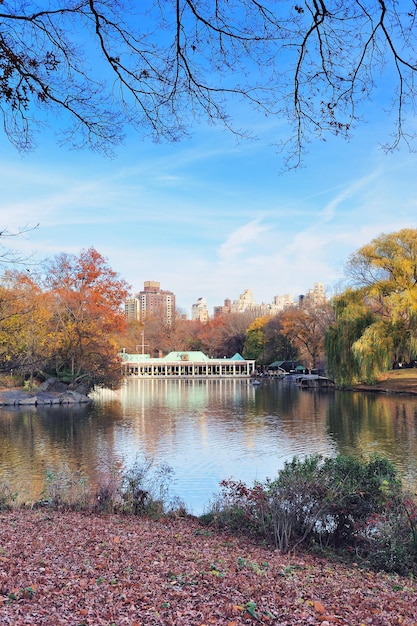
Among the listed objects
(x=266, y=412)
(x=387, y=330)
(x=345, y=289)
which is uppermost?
(x=345, y=289)

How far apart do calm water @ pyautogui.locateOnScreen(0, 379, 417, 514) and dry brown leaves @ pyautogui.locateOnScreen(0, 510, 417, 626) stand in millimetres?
3275

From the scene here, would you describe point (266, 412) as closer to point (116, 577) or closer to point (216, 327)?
point (116, 577)

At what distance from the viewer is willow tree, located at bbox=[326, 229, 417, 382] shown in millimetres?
31312

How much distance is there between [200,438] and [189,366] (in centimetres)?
5059

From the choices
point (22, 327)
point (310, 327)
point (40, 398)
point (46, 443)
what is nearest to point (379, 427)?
point (46, 443)

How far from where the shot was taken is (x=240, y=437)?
17.8 metres

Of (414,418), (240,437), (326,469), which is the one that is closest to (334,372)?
(414,418)

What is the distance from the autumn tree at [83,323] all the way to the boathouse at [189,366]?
31.2 meters

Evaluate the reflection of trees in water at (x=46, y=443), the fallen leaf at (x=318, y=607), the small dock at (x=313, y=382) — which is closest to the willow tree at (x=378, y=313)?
the small dock at (x=313, y=382)

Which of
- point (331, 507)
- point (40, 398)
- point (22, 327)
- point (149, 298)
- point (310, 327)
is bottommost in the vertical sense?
point (40, 398)

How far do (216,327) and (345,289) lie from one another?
4530 cm

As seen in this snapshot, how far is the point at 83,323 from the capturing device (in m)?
32.3

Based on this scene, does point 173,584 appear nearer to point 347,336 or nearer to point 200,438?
point 200,438

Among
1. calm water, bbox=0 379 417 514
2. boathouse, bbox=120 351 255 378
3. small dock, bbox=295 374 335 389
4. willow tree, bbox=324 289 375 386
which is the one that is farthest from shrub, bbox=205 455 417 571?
boathouse, bbox=120 351 255 378
